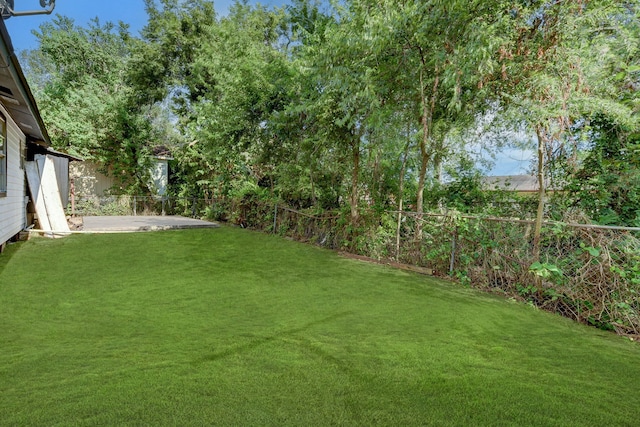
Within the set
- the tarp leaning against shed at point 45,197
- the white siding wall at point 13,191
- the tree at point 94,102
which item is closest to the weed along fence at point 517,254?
the white siding wall at point 13,191

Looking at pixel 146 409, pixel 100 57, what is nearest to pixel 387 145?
pixel 146 409

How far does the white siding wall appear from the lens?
237 inches

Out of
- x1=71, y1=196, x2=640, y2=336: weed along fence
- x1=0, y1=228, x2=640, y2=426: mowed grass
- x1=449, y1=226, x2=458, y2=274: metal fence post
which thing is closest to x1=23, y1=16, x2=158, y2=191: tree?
x1=71, y1=196, x2=640, y2=336: weed along fence

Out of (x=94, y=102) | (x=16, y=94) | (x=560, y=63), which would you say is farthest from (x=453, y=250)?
(x=94, y=102)

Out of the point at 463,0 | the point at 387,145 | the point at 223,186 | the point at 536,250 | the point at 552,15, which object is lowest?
the point at 536,250

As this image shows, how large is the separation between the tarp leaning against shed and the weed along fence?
20.4 feet

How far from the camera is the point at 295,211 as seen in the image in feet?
30.7

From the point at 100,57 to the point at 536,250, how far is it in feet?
70.3

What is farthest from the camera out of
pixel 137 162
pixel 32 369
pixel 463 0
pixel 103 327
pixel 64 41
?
pixel 64 41

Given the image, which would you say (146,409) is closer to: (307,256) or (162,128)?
(307,256)

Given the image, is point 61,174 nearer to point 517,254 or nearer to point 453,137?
point 453,137

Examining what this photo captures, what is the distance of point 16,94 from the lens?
473 cm

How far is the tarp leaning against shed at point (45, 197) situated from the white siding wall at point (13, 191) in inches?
15.0

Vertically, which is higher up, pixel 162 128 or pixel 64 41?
pixel 64 41
